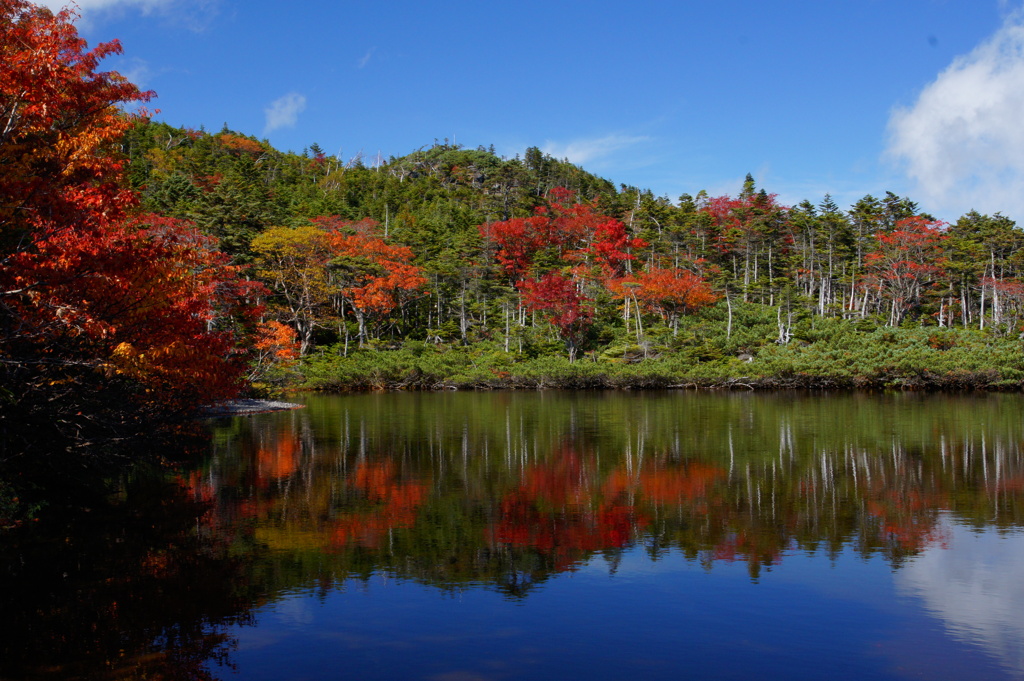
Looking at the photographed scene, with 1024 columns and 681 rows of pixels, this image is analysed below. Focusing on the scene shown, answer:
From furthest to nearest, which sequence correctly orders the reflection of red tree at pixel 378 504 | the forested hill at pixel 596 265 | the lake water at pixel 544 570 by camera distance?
the forested hill at pixel 596 265
the reflection of red tree at pixel 378 504
the lake water at pixel 544 570

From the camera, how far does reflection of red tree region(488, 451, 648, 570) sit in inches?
434

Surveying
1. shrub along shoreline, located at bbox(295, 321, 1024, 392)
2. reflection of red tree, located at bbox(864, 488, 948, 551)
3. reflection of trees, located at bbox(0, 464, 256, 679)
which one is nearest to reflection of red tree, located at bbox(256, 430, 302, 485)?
reflection of trees, located at bbox(0, 464, 256, 679)

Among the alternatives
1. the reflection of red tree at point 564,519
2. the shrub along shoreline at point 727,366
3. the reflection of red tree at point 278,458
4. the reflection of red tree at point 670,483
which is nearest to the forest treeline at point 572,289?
the shrub along shoreline at point 727,366

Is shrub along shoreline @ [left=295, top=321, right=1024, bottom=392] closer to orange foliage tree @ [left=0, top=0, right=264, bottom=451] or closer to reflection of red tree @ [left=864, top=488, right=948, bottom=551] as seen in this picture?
reflection of red tree @ [left=864, top=488, right=948, bottom=551]

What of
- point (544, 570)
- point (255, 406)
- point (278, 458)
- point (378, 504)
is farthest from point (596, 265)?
point (544, 570)

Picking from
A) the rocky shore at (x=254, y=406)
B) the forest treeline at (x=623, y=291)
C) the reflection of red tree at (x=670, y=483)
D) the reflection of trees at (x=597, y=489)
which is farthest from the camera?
the forest treeline at (x=623, y=291)

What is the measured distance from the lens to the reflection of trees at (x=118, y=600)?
22.6 ft

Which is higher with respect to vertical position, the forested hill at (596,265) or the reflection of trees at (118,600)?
the forested hill at (596,265)

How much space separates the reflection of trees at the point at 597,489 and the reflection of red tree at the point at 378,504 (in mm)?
66

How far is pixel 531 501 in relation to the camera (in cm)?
1402

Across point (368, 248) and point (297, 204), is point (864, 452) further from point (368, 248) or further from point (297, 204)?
point (297, 204)

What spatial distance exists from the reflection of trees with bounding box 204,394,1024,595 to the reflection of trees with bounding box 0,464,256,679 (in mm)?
1057

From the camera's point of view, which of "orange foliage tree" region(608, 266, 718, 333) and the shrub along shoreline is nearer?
the shrub along shoreline

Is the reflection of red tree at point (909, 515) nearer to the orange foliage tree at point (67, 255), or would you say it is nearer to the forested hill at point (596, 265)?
the orange foliage tree at point (67, 255)
